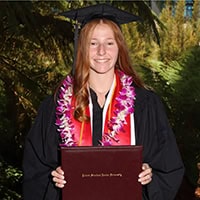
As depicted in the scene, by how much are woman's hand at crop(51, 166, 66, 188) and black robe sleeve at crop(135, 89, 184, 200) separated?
377 mm

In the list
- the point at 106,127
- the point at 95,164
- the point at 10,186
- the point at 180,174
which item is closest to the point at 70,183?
the point at 95,164

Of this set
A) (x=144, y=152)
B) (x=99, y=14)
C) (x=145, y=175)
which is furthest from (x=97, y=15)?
(x=145, y=175)

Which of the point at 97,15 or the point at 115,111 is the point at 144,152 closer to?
the point at 115,111

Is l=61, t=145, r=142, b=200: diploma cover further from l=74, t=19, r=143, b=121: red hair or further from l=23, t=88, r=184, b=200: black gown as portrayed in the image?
l=74, t=19, r=143, b=121: red hair

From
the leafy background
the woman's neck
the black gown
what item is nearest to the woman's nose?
the woman's neck

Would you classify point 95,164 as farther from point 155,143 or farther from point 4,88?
point 4,88

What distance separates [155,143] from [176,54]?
4843mm

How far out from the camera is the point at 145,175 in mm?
2287

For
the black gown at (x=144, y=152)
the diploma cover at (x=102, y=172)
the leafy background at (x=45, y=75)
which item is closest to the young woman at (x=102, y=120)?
the black gown at (x=144, y=152)

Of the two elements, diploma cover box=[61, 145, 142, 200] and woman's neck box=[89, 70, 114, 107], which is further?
woman's neck box=[89, 70, 114, 107]

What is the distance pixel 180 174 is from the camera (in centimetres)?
249

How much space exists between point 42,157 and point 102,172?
1.20 feet

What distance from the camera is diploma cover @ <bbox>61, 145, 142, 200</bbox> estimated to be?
220 cm

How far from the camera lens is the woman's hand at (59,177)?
2244 millimetres
